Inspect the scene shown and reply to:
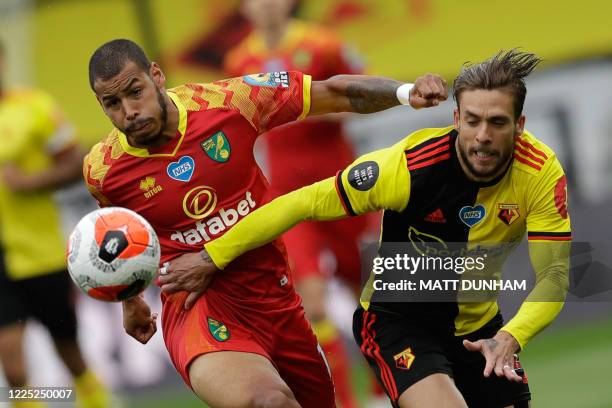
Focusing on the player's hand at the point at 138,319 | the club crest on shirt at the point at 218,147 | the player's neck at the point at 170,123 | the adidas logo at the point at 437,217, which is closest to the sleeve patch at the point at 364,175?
the adidas logo at the point at 437,217

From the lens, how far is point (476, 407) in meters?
6.12

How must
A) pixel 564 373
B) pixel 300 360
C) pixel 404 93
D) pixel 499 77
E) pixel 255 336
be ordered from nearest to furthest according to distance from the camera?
pixel 499 77 → pixel 404 93 → pixel 255 336 → pixel 300 360 → pixel 564 373

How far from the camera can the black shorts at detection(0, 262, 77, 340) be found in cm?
879

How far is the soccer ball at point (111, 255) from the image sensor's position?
5715 mm

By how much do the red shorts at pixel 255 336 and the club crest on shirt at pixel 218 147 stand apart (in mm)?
671

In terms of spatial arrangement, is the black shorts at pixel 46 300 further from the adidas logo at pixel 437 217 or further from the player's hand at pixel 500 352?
the player's hand at pixel 500 352

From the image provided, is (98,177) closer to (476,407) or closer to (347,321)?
(476,407)

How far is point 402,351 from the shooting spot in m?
6.02

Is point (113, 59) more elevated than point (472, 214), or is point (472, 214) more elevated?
point (113, 59)

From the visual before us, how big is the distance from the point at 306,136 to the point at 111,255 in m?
3.99

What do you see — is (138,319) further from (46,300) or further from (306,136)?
(306,136)

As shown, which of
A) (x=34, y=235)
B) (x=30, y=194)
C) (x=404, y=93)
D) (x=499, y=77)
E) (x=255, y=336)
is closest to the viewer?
(x=499, y=77)

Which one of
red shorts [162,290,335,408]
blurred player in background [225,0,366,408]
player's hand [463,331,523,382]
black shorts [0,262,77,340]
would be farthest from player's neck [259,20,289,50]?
player's hand [463,331,523,382]

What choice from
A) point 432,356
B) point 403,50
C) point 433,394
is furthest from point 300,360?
point 403,50
